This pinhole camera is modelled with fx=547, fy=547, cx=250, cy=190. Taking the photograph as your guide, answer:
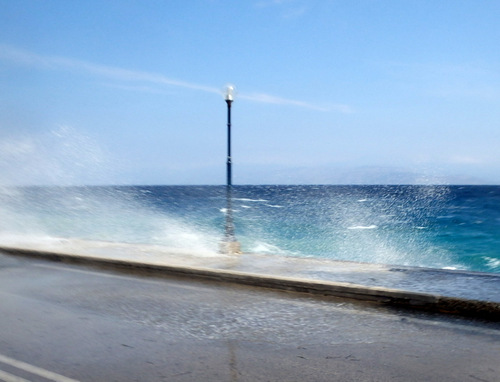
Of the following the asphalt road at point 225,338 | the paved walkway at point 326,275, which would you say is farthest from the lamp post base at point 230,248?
the asphalt road at point 225,338

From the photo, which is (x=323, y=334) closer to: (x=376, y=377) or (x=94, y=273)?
(x=376, y=377)

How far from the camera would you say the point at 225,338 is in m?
6.30

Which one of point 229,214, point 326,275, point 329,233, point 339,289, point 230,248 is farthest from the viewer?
point 329,233

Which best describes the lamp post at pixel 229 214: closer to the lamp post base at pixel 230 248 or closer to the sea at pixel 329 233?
the lamp post base at pixel 230 248

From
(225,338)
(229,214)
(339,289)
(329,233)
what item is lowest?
(329,233)

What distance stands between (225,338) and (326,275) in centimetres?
382

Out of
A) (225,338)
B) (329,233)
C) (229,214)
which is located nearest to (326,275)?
(225,338)

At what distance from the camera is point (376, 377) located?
4.99m

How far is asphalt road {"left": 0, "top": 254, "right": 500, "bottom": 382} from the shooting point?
513cm

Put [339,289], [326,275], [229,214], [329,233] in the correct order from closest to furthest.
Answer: [339,289]
[326,275]
[229,214]
[329,233]

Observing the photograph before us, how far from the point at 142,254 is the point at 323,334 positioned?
7268mm

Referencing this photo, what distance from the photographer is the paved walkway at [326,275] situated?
7766mm

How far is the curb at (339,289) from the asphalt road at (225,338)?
0.28m

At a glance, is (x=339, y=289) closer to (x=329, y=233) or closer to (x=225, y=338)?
(x=225, y=338)
